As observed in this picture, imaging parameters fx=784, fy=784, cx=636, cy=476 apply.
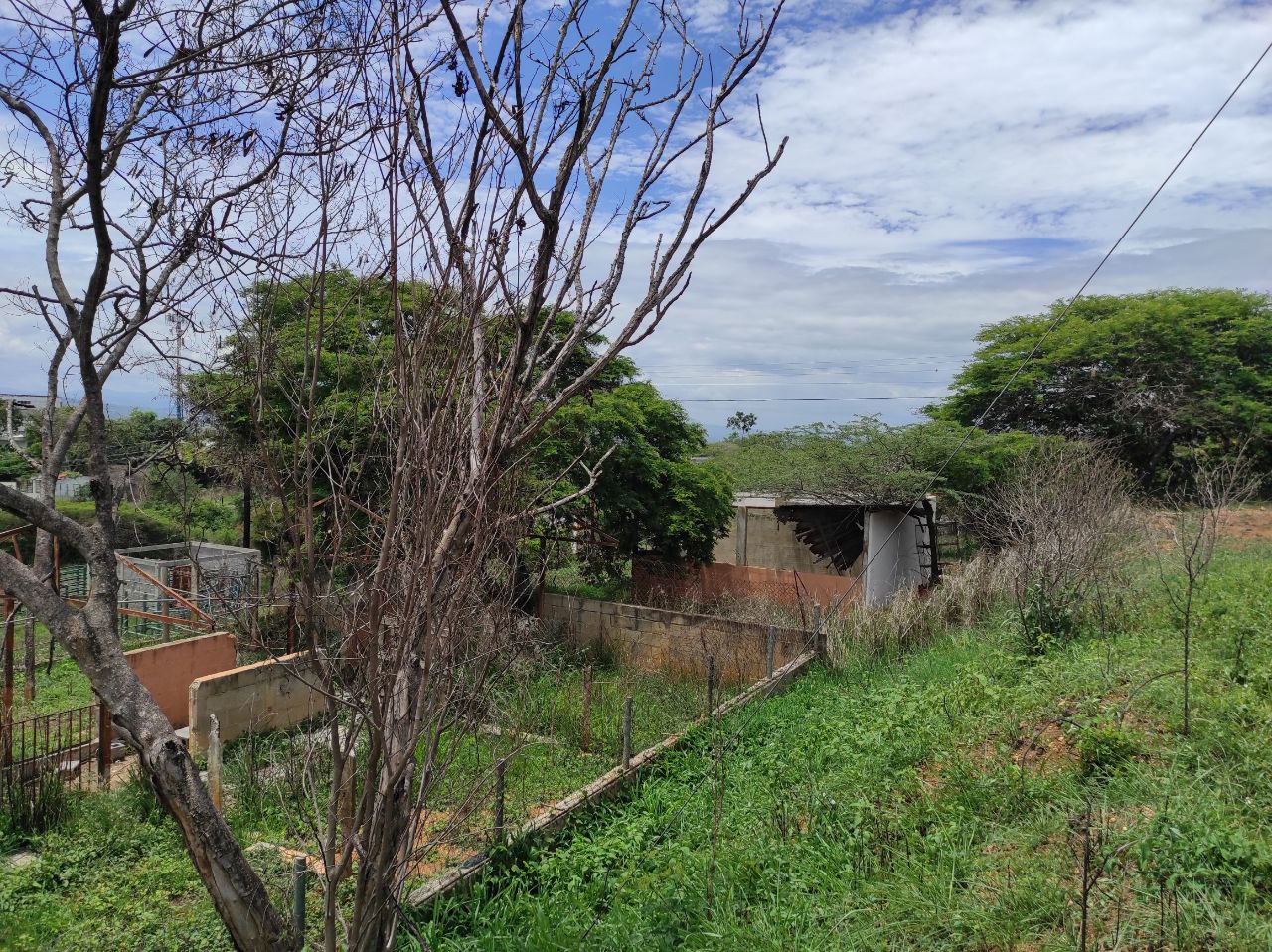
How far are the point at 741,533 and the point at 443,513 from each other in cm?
1573

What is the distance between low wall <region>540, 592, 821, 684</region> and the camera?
979cm

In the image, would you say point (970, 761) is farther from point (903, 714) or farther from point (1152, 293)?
point (1152, 293)

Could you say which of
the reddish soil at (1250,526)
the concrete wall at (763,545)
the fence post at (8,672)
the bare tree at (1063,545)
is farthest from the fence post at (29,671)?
the reddish soil at (1250,526)

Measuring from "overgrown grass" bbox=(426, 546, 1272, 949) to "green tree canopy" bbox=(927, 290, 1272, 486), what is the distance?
18.1 m

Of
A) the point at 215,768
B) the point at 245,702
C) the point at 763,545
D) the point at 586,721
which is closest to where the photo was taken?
the point at 215,768

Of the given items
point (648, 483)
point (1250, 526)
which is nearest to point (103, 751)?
point (648, 483)

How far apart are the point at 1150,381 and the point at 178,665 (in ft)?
84.6

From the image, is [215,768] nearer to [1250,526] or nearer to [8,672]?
[8,672]

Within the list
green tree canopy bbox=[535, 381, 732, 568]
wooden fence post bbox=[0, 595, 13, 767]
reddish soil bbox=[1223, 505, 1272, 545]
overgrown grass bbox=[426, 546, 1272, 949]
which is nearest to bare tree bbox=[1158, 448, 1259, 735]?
overgrown grass bbox=[426, 546, 1272, 949]

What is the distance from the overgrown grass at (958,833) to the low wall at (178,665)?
17.5 feet

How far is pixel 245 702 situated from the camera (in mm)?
7285

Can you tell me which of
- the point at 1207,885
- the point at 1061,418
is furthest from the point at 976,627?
the point at 1061,418

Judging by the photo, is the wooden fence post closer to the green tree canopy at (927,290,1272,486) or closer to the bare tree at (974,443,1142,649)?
the bare tree at (974,443,1142,649)

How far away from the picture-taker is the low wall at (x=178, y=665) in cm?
807
